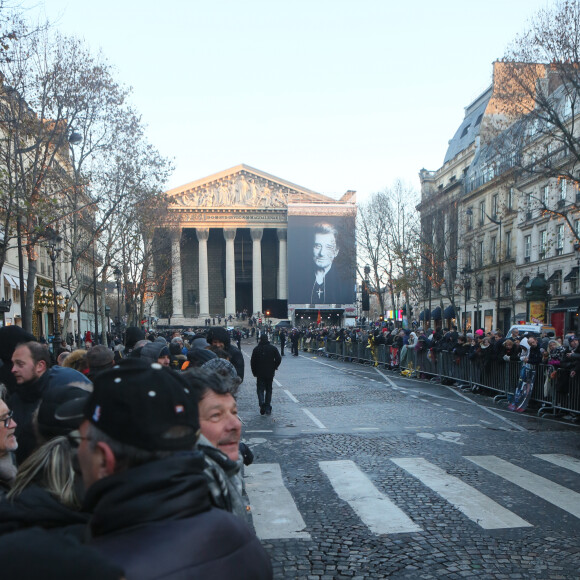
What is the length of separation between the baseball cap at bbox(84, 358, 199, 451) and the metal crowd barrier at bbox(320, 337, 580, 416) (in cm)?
1075

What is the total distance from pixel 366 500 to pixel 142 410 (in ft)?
16.0

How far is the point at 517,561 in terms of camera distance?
13.9ft

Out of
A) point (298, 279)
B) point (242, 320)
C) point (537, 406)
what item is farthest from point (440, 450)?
point (242, 320)

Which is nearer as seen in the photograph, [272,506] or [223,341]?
[272,506]

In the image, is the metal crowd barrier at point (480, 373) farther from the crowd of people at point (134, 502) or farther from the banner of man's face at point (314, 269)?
the banner of man's face at point (314, 269)

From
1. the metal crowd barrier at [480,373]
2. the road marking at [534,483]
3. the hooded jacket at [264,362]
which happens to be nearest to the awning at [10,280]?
the metal crowd barrier at [480,373]

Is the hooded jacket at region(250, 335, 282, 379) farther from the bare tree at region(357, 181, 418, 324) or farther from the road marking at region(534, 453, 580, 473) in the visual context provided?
the bare tree at region(357, 181, 418, 324)

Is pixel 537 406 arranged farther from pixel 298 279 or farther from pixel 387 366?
pixel 298 279

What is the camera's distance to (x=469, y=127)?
5034 cm

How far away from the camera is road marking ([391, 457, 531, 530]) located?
5148 millimetres

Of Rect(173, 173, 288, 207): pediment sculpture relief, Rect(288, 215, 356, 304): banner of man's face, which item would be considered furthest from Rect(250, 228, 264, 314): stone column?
Rect(288, 215, 356, 304): banner of man's face

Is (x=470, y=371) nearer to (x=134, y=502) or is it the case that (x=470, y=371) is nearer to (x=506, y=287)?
(x=134, y=502)

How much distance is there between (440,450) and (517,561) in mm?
3978

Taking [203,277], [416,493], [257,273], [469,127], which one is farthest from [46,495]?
[257,273]
